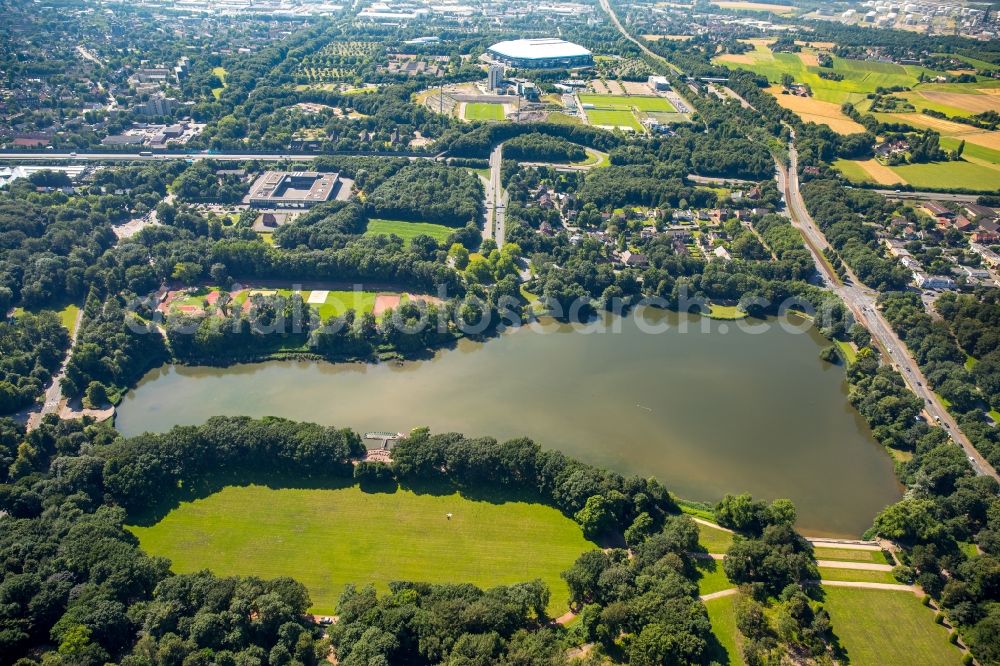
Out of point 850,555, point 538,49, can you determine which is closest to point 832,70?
point 538,49

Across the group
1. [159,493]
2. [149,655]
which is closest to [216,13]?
[159,493]

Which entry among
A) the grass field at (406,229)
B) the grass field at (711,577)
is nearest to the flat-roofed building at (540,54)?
the grass field at (406,229)

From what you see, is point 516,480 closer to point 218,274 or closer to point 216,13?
point 218,274

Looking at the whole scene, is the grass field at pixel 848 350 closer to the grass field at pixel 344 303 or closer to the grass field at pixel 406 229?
the grass field at pixel 406 229

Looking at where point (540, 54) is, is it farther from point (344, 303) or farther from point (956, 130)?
point (344, 303)

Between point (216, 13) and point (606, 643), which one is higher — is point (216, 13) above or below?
above

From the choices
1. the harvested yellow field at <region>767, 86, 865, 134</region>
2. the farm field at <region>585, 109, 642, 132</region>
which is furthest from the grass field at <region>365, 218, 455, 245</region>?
the harvested yellow field at <region>767, 86, 865, 134</region>
